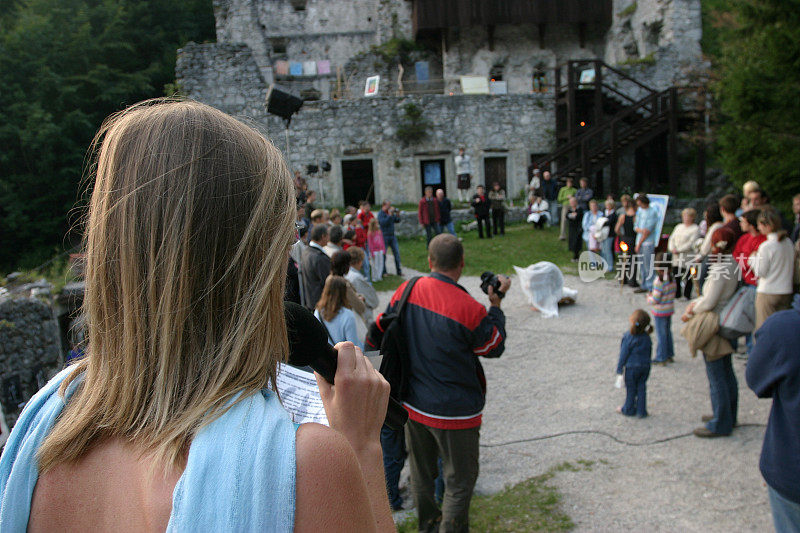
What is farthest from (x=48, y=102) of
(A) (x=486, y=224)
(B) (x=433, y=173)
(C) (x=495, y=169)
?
(A) (x=486, y=224)

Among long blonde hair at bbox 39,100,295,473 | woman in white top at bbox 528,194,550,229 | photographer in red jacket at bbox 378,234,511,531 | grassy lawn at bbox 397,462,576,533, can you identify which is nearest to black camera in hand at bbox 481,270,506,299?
photographer in red jacket at bbox 378,234,511,531

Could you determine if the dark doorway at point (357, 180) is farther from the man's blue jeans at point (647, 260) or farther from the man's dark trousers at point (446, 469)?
the man's dark trousers at point (446, 469)

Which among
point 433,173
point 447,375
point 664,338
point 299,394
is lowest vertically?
point 664,338

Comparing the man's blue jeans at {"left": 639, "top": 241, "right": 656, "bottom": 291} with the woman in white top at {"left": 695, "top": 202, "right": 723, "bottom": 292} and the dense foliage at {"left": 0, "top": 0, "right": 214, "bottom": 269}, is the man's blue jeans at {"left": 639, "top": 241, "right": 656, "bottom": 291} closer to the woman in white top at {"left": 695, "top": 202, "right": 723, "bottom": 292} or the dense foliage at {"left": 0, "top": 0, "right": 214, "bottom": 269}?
the woman in white top at {"left": 695, "top": 202, "right": 723, "bottom": 292}

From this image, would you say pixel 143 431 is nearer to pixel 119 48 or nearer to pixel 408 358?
pixel 408 358

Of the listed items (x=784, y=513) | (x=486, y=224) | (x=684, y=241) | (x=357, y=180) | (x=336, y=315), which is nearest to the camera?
(x=784, y=513)

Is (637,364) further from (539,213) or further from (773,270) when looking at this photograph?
(539,213)

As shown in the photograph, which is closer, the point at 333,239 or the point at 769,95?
the point at 333,239

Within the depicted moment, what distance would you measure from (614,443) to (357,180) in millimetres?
17387

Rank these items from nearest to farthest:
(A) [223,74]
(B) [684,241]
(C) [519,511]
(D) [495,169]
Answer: (C) [519,511] < (B) [684,241] < (A) [223,74] < (D) [495,169]

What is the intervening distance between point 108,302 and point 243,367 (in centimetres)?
24

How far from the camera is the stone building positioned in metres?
19.1

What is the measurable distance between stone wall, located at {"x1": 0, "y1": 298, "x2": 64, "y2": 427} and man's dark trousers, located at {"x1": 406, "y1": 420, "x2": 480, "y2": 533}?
8.56ft

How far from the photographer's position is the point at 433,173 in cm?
2031
